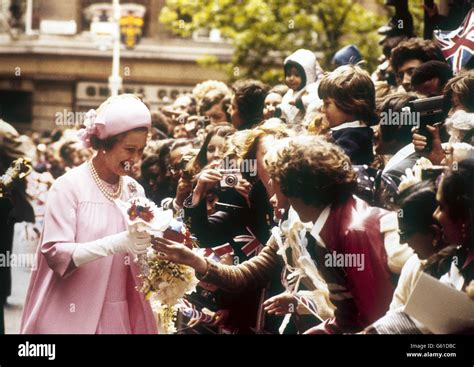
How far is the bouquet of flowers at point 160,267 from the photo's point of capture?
17.5ft

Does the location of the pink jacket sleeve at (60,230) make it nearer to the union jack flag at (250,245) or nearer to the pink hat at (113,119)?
the pink hat at (113,119)

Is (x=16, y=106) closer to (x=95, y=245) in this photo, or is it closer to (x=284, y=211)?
(x=95, y=245)

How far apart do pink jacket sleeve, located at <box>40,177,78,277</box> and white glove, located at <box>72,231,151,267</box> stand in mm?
40

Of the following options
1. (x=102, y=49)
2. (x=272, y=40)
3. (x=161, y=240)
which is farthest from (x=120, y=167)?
(x=272, y=40)

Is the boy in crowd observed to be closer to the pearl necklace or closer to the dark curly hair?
the dark curly hair

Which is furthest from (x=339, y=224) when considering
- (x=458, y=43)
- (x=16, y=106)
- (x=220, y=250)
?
(x=16, y=106)

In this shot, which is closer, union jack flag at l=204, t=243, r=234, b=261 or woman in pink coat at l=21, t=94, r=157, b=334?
woman in pink coat at l=21, t=94, r=157, b=334

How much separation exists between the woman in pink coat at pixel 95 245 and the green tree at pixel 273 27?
118cm

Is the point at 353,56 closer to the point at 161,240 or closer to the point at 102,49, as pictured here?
the point at 102,49

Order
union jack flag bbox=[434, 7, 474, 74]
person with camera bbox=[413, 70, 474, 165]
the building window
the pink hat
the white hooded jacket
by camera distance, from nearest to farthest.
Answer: the pink hat → person with camera bbox=[413, 70, 474, 165] → the building window → the white hooded jacket → union jack flag bbox=[434, 7, 474, 74]

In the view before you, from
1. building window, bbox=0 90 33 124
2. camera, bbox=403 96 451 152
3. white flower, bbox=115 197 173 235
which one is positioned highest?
camera, bbox=403 96 451 152

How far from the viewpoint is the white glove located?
534 centimetres

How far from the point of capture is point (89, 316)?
216 inches

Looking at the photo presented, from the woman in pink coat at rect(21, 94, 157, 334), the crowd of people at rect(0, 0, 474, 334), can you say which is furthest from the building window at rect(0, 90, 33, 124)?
the woman in pink coat at rect(21, 94, 157, 334)
